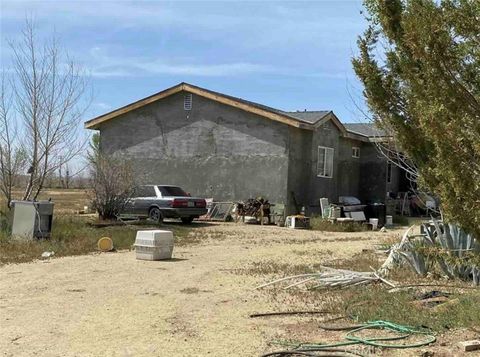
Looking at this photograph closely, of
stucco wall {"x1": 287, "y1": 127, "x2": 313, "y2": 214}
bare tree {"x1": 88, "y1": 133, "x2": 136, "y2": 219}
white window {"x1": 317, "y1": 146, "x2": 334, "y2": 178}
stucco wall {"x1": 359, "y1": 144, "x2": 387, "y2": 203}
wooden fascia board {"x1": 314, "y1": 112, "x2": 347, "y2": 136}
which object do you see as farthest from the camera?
stucco wall {"x1": 359, "y1": 144, "x2": 387, "y2": 203}

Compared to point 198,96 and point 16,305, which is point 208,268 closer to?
point 16,305

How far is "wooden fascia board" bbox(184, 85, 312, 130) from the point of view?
2380 cm

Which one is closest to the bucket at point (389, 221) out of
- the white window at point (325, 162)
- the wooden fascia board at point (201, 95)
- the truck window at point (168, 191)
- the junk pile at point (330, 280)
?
the white window at point (325, 162)

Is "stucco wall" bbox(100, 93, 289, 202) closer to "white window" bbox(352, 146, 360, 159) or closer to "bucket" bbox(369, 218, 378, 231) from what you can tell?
"bucket" bbox(369, 218, 378, 231)

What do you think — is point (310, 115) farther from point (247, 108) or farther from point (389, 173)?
point (389, 173)

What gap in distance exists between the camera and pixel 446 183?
5.62 metres

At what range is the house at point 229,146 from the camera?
961 inches

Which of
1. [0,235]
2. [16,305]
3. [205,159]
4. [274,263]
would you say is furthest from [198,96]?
[16,305]

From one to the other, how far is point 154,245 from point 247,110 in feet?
43.5

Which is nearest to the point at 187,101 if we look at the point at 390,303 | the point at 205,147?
the point at 205,147

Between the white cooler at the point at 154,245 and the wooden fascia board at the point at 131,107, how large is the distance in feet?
47.9

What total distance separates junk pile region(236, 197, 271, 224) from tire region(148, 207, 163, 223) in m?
3.51

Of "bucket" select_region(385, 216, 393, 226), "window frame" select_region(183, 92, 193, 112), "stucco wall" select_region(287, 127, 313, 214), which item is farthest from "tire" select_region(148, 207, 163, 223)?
"bucket" select_region(385, 216, 393, 226)

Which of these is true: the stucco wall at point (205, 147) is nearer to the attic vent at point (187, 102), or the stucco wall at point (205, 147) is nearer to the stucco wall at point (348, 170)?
the attic vent at point (187, 102)
